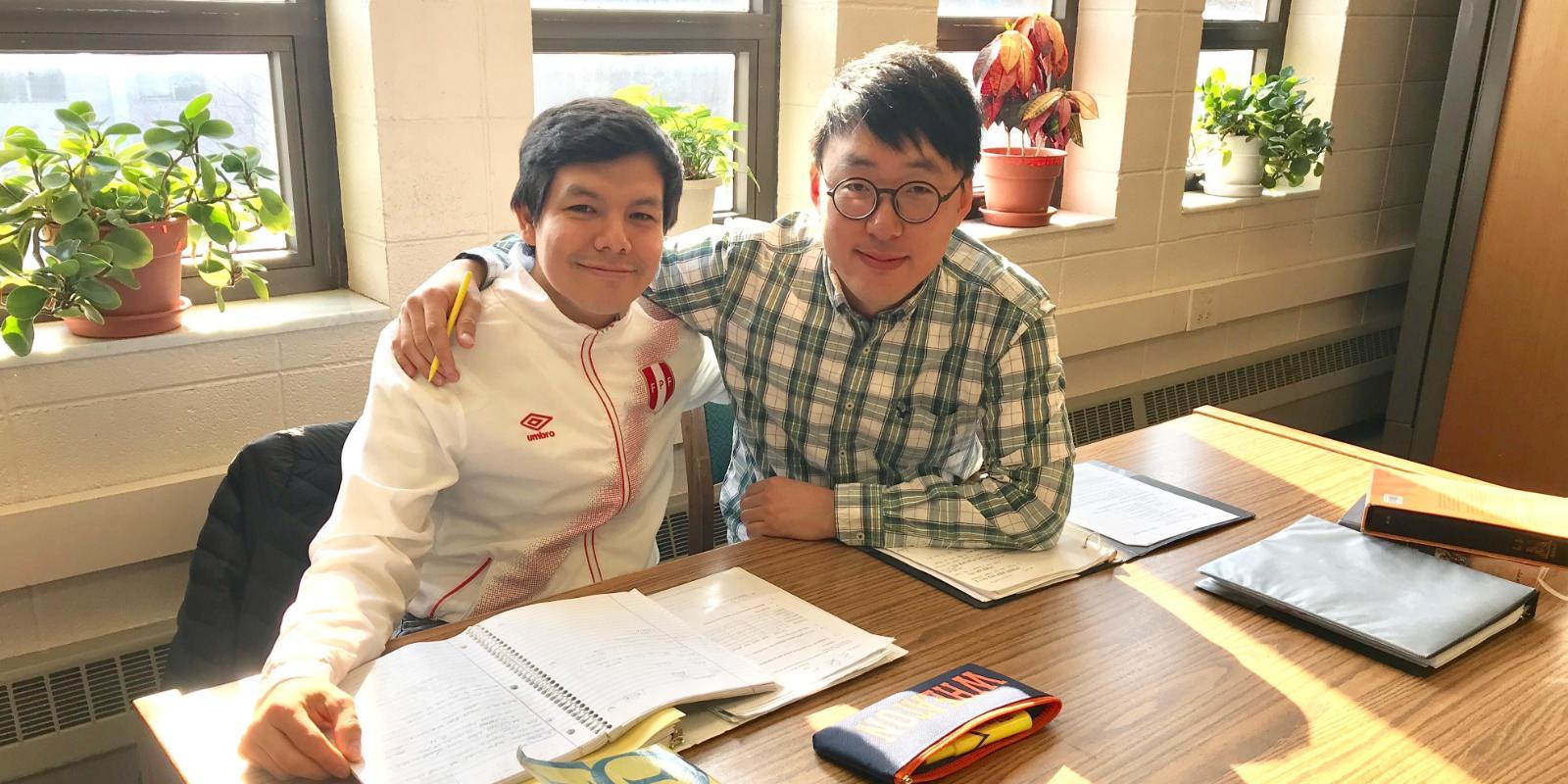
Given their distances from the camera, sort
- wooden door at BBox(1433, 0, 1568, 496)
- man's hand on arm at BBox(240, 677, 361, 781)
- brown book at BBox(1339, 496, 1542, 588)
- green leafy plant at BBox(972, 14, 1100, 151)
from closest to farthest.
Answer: man's hand on arm at BBox(240, 677, 361, 781), brown book at BBox(1339, 496, 1542, 588), green leafy plant at BBox(972, 14, 1100, 151), wooden door at BBox(1433, 0, 1568, 496)

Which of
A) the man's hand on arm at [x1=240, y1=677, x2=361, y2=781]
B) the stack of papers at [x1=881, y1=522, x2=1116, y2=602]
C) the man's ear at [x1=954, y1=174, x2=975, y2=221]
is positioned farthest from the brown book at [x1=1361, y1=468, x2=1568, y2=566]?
the man's hand on arm at [x1=240, y1=677, x2=361, y2=781]

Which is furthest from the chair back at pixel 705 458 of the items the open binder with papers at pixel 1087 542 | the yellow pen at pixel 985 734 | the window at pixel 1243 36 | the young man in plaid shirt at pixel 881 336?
the window at pixel 1243 36

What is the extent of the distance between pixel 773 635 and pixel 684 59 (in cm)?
165

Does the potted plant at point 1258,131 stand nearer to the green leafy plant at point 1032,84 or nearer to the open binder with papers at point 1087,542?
the green leafy plant at point 1032,84

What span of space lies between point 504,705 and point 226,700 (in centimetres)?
27

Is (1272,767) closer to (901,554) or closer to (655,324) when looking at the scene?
(901,554)

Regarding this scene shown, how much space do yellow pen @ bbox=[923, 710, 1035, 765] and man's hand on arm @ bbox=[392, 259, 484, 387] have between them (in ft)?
2.38

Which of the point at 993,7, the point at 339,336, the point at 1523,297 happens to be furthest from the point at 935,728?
the point at 1523,297

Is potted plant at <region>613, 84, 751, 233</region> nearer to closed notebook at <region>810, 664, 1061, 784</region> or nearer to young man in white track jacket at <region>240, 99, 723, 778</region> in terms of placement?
young man in white track jacket at <region>240, 99, 723, 778</region>

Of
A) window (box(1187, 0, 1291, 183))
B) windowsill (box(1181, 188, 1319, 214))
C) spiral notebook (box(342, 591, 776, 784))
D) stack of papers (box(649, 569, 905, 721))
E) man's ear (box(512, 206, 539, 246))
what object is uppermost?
window (box(1187, 0, 1291, 183))

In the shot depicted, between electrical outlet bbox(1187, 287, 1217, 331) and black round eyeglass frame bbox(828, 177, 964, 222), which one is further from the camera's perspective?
electrical outlet bbox(1187, 287, 1217, 331)

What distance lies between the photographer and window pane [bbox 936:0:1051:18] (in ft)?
10.1

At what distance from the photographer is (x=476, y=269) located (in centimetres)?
158

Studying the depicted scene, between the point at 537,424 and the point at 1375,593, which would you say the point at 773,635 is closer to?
the point at 537,424
